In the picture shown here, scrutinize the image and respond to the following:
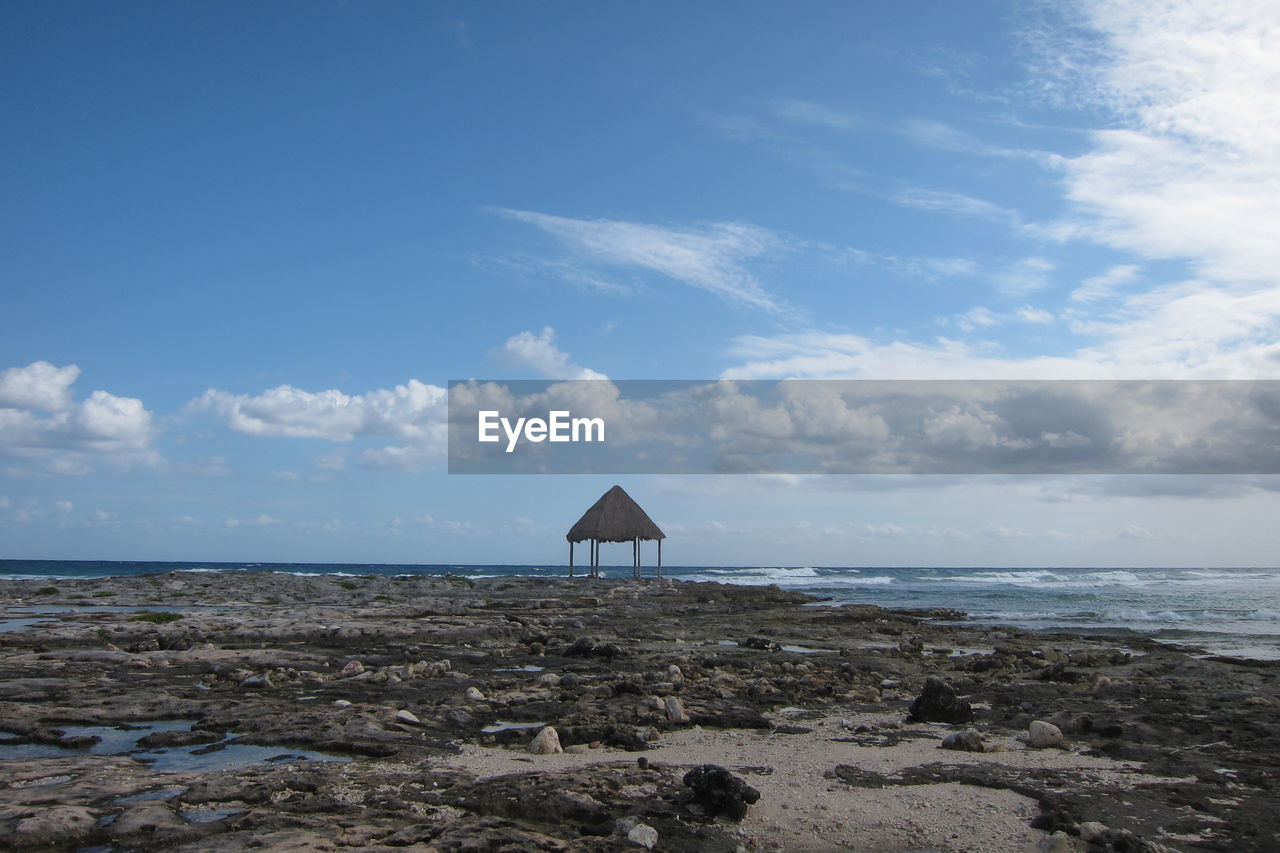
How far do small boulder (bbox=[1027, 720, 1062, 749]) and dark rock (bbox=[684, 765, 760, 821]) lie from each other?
137 inches

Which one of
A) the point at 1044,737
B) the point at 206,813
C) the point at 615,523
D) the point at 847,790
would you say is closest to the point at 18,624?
the point at 206,813

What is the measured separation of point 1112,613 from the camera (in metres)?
33.5

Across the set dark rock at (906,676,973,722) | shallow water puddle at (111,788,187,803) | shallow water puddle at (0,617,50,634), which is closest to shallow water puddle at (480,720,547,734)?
shallow water puddle at (111,788,187,803)

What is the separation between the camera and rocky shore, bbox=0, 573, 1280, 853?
17.2 ft

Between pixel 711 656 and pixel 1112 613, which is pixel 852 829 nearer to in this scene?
pixel 711 656

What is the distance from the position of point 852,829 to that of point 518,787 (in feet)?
7.30

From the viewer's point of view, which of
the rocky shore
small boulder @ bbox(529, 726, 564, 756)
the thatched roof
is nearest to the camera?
the rocky shore

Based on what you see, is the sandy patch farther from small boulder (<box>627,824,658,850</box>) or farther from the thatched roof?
the thatched roof

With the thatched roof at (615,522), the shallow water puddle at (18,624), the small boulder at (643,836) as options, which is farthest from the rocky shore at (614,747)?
the thatched roof at (615,522)

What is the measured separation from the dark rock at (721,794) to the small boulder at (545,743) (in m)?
1.81

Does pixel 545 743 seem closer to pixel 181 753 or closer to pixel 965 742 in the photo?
pixel 181 753

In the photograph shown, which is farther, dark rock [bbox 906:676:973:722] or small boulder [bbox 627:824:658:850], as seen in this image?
dark rock [bbox 906:676:973:722]

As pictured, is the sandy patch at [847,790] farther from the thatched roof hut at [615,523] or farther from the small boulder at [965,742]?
the thatched roof hut at [615,523]

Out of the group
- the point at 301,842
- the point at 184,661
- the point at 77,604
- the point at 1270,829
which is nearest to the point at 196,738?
the point at 301,842
